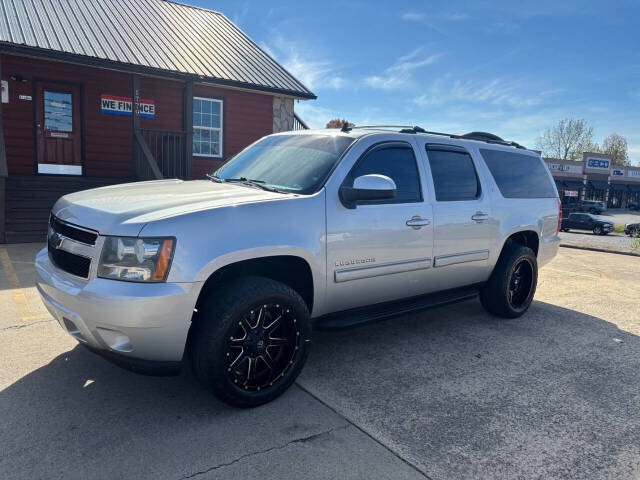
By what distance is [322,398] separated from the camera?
10.8 feet

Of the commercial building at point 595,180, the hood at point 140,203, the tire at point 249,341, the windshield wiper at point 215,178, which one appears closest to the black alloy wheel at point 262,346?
the tire at point 249,341

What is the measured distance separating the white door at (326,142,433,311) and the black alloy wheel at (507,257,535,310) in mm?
1556

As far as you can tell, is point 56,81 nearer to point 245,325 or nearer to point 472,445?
point 245,325

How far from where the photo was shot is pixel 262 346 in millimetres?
3102

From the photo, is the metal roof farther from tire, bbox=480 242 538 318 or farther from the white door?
tire, bbox=480 242 538 318

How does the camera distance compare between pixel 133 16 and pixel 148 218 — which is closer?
pixel 148 218

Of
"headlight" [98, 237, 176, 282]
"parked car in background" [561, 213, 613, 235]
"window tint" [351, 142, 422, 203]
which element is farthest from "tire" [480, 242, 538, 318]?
"parked car in background" [561, 213, 613, 235]

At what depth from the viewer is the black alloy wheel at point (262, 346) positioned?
9.92 ft

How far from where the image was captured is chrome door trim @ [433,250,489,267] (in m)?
4.33

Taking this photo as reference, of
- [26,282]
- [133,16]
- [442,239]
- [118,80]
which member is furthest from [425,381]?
[133,16]

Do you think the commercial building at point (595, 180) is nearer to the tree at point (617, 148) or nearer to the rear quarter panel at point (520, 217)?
the tree at point (617, 148)

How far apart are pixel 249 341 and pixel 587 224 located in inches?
1367

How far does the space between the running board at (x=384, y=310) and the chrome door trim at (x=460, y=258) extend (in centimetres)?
34

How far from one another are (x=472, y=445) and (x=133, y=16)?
1379cm
